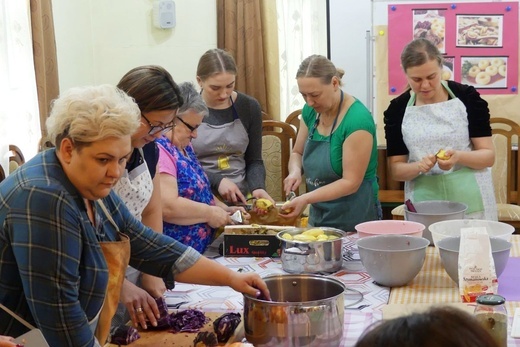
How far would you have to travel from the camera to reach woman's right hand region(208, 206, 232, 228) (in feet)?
8.66

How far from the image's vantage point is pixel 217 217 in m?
2.65

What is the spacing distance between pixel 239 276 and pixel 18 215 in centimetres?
63

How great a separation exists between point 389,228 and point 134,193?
95 cm

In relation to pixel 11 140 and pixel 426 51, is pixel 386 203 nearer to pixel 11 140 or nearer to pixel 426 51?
pixel 426 51

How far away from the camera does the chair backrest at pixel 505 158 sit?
169 inches

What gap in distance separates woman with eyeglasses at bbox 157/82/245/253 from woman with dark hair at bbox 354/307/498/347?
178 centimetres

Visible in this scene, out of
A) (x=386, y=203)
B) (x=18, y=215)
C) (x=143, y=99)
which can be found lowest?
(x=386, y=203)

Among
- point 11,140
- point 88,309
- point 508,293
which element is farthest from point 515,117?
point 88,309

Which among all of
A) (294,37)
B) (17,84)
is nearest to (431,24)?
(294,37)

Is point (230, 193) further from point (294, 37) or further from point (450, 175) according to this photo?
point (294, 37)

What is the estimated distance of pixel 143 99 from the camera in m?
1.95

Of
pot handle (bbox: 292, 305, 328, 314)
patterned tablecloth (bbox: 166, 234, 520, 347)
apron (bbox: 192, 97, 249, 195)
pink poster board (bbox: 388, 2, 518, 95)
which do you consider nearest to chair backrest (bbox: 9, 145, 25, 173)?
apron (bbox: 192, 97, 249, 195)

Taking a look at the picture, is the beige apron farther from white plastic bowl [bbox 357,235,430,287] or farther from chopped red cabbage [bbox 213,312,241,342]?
white plastic bowl [bbox 357,235,430,287]

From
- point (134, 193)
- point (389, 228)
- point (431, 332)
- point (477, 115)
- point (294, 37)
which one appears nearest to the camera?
point (431, 332)
